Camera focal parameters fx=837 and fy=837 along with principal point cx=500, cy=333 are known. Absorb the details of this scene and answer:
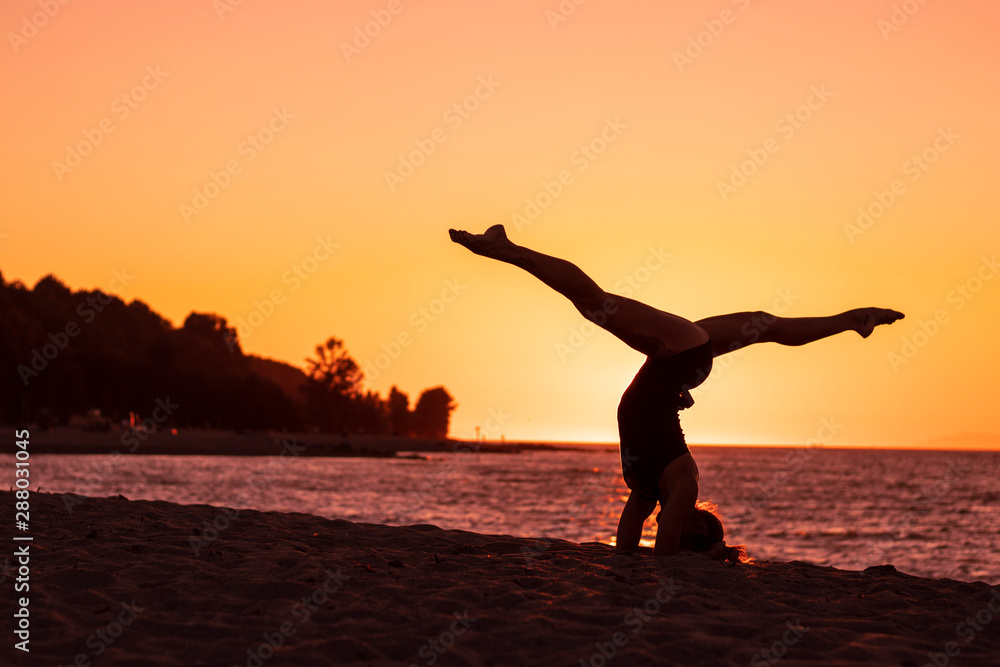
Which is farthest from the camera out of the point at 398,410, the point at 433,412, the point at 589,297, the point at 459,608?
the point at 433,412

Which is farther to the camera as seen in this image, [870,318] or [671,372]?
[870,318]

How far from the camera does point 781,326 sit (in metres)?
6.47

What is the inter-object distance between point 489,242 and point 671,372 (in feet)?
5.64

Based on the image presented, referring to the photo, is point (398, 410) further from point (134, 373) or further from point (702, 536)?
point (702, 536)

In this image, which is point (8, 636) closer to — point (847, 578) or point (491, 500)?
point (847, 578)

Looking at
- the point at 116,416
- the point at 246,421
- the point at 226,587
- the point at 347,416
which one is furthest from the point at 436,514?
the point at 347,416

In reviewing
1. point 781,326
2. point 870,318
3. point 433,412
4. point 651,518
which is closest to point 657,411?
point 781,326

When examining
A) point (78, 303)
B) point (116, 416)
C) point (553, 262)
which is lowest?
point (116, 416)

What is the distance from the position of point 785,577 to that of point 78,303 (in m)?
107

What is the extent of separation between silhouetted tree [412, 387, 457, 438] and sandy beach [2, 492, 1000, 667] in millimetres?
171405

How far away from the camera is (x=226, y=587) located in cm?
489

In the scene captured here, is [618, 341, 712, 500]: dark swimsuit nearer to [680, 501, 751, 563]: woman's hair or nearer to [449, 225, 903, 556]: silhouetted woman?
[449, 225, 903, 556]: silhouetted woman

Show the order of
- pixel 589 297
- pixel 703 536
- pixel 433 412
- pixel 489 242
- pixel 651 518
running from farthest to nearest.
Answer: pixel 433 412 < pixel 651 518 < pixel 703 536 < pixel 489 242 < pixel 589 297

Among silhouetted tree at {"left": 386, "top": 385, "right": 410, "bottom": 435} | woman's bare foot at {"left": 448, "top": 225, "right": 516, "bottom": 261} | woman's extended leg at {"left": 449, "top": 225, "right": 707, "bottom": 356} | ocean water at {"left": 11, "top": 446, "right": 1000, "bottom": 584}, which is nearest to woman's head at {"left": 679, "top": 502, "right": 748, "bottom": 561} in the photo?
woman's extended leg at {"left": 449, "top": 225, "right": 707, "bottom": 356}
